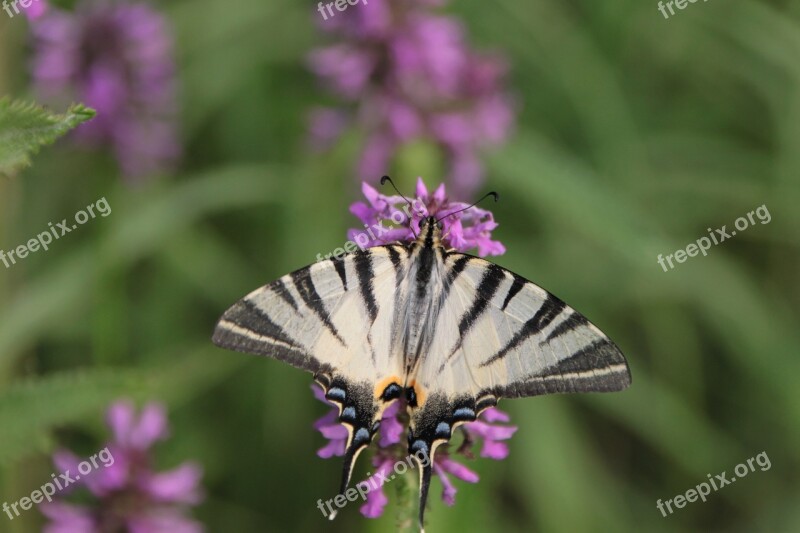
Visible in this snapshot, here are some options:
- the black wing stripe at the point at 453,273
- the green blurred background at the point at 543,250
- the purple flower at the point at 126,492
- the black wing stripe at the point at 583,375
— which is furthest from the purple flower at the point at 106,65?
the black wing stripe at the point at 583,375

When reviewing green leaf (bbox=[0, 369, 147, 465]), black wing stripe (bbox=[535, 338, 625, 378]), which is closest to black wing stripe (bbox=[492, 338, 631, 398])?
black wing stripe (bbox=[535, 338, 625, 378])

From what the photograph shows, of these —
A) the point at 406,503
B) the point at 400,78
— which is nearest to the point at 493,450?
the point at 406,503

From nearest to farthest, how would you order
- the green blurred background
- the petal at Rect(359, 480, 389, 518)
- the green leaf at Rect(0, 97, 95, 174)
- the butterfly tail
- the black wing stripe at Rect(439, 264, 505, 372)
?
the green leaf at Rect(0, 97, 95, 174) < the butterfly tail < the petal at Rect(359, 480, 389, 518) < the black wing stripe at Rect(439, 264, 505, 372) < the green blurred background

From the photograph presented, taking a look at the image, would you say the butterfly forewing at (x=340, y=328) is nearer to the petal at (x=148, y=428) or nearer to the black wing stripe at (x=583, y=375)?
the black wing stripe at (x=583, y=375)

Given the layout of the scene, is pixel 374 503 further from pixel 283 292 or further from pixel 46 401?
pixel 46 401

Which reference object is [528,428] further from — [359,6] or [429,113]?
[359,6]

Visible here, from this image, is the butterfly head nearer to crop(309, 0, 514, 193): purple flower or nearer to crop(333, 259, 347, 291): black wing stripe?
crop(333, 259, 347, 291): black wing stripe
